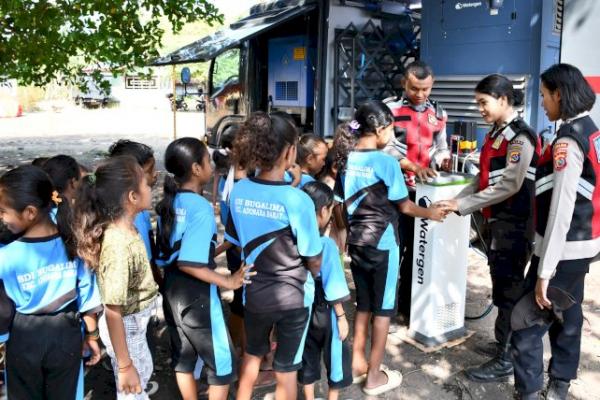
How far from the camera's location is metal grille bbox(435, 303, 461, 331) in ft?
11.3

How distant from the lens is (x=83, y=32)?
575cm

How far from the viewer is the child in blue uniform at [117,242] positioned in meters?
2.09

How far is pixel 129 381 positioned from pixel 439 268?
1976 millimetres

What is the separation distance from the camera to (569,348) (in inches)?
105

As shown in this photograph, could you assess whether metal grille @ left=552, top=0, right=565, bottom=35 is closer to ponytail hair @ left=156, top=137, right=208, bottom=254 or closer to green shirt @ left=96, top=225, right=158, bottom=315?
ponytail hair @ left=156, top=137, right=208, bottom=254

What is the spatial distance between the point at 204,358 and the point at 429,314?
5.16ft

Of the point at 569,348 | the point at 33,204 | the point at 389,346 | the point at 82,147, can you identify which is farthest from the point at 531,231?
the point at 82,147

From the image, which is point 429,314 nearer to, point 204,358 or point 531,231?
point 531,231

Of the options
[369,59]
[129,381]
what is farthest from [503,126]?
[369,59]

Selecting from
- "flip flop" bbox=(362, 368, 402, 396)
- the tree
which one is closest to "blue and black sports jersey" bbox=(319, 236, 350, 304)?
"flip flop" bbox=(362, 368, 402, 396)

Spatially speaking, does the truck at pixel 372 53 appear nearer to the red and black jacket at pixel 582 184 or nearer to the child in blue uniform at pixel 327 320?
the red and black jacket at pixel 582 184

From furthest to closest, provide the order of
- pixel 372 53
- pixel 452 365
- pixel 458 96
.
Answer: pixel 372 53, pixel 458 96, pixel 452 365

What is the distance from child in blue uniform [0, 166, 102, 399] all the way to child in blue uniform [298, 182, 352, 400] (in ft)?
3.36

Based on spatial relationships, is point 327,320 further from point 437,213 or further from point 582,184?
point 582,184
